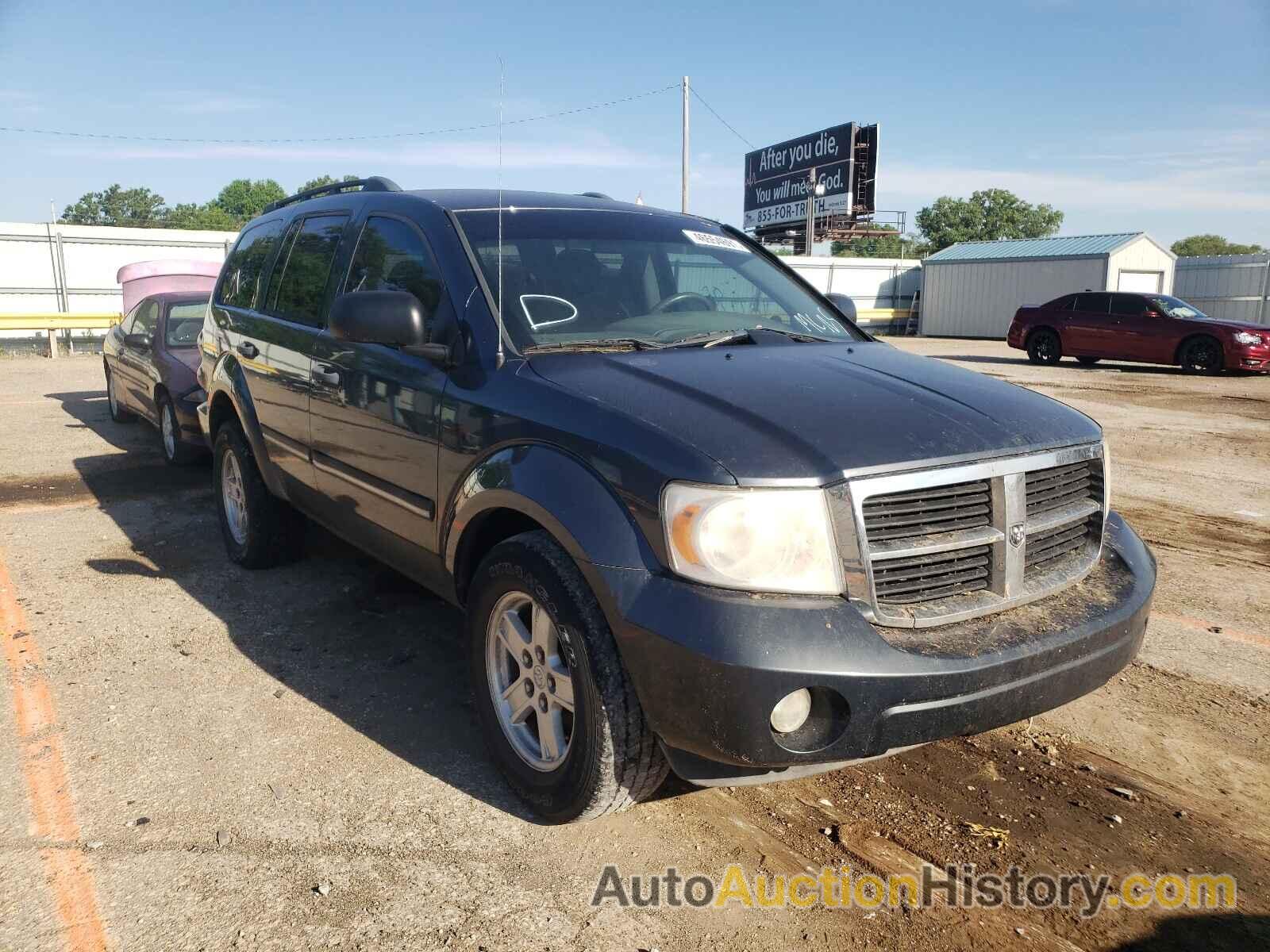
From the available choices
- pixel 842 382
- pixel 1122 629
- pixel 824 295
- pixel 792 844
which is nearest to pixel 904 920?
pixel 792 844

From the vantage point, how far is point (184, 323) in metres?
8.77

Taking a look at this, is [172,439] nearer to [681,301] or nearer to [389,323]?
[389,323]

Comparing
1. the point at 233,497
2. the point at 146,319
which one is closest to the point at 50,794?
the point at 233,497

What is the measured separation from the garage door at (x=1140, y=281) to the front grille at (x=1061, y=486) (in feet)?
95.7

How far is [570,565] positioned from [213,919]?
1288 millimetres

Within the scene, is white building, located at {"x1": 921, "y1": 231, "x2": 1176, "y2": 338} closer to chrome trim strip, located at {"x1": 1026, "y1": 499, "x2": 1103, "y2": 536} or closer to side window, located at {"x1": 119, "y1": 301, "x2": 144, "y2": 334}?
side window, located at {"x1": 119, "y1": 301, "x2": 144, "y2": 334}

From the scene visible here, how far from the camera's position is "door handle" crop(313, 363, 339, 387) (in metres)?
3.91

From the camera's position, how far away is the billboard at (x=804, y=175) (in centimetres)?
4075

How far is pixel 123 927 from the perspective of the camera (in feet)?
7.93

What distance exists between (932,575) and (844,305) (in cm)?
229

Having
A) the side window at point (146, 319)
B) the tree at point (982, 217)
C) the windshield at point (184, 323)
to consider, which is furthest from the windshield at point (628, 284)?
the tree at point (982, 217)

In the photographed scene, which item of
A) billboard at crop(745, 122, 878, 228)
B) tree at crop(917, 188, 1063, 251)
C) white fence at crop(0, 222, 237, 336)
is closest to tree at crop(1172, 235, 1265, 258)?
tree at crop(917, 188, 1063, 251)

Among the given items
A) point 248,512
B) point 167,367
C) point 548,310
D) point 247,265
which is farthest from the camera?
point 167,367

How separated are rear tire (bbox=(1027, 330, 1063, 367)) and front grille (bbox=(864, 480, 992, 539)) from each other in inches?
770
